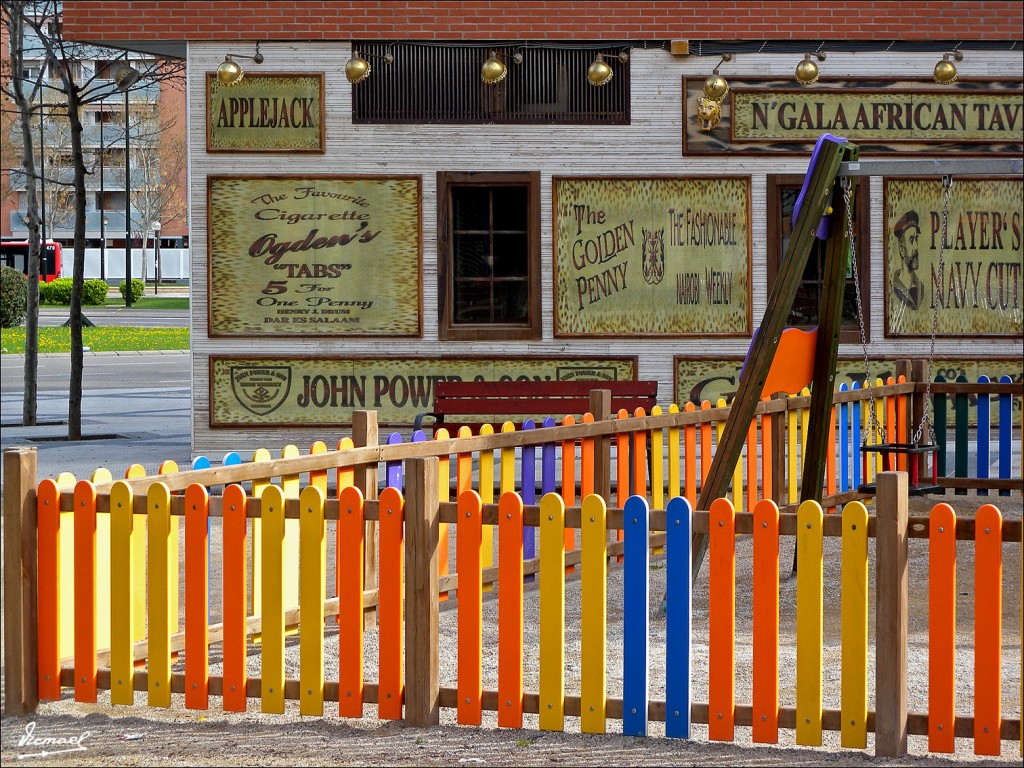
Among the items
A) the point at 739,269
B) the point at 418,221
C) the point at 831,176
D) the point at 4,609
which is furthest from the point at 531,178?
the point at 4,609

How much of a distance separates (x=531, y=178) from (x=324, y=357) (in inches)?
107

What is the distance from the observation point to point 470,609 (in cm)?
595

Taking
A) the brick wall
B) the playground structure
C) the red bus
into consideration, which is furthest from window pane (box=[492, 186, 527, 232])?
the red bus

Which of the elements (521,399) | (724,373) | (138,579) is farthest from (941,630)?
(724,373)

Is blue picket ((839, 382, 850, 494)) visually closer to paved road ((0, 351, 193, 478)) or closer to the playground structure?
the playground structure

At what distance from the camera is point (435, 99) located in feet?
50.4

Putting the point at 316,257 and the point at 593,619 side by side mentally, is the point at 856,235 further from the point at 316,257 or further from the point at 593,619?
the point at 593,619

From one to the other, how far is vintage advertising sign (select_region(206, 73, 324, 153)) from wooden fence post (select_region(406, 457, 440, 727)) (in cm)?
972

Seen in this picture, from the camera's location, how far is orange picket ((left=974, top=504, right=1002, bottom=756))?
5.44m

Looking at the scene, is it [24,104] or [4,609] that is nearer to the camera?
[4,609]

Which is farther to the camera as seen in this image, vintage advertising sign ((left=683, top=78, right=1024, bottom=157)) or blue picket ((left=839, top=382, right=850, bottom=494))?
vintage advertising sign ((left=683, top=78, right=1024, bottom=157))

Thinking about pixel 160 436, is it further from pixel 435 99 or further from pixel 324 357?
pixel 435 99

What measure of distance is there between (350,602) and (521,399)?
7762mm

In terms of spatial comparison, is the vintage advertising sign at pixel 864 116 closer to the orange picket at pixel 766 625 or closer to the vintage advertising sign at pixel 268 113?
the vintage advertising sign at pixel 268 113
